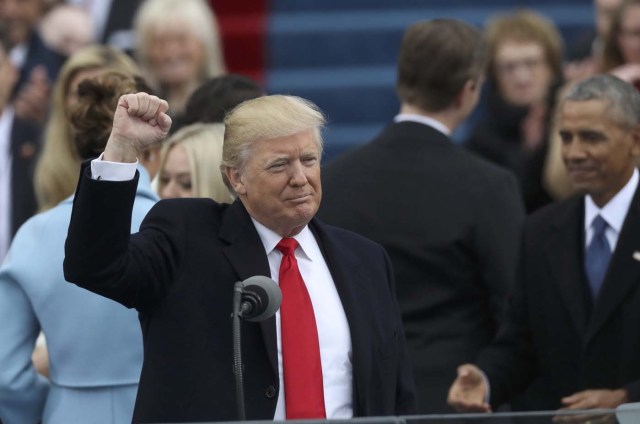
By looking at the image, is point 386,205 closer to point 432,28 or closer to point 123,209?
point 432,28

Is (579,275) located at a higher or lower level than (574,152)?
lower

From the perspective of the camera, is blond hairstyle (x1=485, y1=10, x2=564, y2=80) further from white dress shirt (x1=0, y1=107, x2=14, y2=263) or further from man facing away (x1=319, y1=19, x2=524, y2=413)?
man facing away (x1=319, y1=19, x2=524, y2=413)

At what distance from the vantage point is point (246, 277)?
12.3 ft

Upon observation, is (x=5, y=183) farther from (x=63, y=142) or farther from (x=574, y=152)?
(x=574, y=152)

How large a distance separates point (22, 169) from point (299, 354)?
4096mm

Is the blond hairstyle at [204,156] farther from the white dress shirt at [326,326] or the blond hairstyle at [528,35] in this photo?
the blond hairstyle at [528,35]

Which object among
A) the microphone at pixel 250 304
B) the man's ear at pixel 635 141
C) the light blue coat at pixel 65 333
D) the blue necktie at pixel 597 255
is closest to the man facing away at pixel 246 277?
the microphone at pixel 250 304

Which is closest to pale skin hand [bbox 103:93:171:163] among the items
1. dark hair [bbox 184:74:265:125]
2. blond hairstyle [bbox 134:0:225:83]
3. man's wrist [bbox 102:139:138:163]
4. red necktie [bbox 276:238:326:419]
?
man's wrist [bbox 102:139:138:163]

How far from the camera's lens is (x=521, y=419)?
124 inches

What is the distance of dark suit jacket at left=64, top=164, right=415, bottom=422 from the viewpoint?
11.6 feet

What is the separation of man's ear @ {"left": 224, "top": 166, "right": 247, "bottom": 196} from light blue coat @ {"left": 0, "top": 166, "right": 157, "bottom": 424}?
53cm

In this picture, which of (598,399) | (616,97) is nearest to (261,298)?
(598,399)

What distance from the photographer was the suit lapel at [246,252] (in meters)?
3.72

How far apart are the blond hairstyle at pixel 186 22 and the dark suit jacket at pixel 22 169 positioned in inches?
26.6
